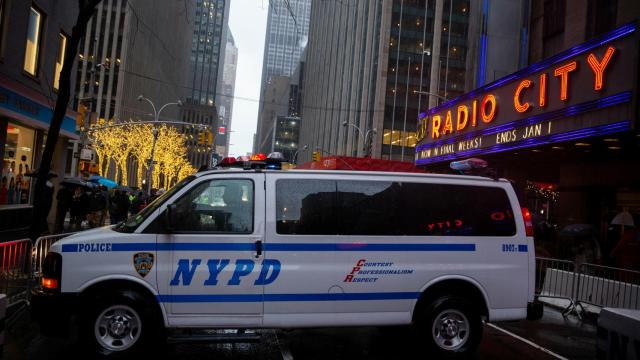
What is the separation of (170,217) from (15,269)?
4.05 meters

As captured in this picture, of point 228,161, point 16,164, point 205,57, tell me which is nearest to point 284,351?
point 228,161

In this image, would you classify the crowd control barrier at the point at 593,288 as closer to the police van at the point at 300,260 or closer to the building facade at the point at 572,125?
the building facade at the point at 572,125

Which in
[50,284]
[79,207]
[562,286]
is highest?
[79,207]

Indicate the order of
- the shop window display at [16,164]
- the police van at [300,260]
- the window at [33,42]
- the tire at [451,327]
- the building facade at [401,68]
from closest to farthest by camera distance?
the police van at [300,260], the tire at [451,327], the window at [33,42], the shop window display at [16,164], the building facade at [401,68]

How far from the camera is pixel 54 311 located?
5621 mm

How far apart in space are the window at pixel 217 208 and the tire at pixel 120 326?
3.18 feet

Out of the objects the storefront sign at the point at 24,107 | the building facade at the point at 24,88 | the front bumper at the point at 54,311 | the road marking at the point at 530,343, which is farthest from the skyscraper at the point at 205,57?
the front bumper at the point at 54,311

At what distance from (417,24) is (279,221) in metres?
60.4

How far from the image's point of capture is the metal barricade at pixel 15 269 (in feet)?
25.5

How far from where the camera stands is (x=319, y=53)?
109 meters

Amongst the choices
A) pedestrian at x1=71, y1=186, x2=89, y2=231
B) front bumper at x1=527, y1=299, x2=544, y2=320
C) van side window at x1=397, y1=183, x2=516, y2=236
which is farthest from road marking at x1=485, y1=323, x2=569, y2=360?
pedestrian at x1=71, y1=186, x2=89, y2=231

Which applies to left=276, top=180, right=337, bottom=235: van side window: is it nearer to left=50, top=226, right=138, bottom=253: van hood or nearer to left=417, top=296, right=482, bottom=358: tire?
left=417, top=296, right=482, bottom=358: tire

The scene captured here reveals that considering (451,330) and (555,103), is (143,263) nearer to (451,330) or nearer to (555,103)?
(451,330)

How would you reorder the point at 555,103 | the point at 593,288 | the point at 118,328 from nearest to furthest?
the point at 118,328 < the point at 593,288 < the point at 555,103
